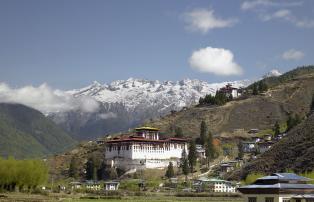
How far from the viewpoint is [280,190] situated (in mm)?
33156

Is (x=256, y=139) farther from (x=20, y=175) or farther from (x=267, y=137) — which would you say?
(x=20, y=175)

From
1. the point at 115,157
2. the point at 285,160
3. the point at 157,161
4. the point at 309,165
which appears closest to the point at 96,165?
the point at 115,157

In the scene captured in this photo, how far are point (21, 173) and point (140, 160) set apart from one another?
59.2 metres

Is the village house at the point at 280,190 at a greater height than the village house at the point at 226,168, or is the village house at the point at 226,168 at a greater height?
the village house at the point at 226,168

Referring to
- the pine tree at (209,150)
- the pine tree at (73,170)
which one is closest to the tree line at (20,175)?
the pine tree at (73,170)

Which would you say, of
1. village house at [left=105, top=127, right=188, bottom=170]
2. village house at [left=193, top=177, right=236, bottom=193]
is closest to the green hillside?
village house at [left=193, top=177, right=236, bottom=193]

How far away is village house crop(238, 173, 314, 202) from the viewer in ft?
109

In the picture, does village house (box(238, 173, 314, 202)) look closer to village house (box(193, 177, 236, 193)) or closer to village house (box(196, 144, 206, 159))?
village house (box(193, 177, 236, 193))

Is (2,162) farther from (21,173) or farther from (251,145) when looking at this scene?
(251,145)

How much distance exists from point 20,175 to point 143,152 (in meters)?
60.6

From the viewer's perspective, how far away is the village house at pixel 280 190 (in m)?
33.3

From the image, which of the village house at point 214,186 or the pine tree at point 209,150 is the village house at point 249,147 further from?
the village house at point 214,186

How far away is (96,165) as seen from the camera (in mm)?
167125

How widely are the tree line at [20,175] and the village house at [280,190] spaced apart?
268 ft
